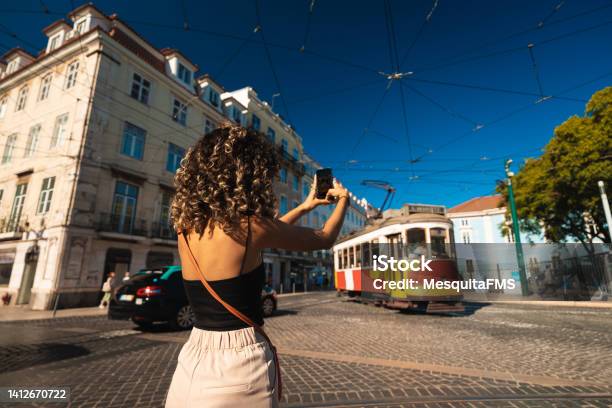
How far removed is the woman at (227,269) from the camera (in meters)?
1.15

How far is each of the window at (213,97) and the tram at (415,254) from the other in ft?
57.2

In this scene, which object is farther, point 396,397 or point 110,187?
point 110,187

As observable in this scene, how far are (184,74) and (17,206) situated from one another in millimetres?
12416

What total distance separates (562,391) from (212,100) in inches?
983

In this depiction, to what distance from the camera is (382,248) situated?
10.9m

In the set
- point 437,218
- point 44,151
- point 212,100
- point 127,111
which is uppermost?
point 212,100

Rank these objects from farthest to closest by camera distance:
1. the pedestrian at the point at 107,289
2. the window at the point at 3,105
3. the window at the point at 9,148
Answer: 1. the window at the point at 3,105
2. the window at the point at 9,148
3. the pedestrian at the point at 107,289

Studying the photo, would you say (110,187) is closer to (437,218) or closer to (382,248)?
(382,248)

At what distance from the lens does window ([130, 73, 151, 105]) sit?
18031mm

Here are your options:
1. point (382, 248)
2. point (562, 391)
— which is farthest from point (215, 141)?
point (382, 248)

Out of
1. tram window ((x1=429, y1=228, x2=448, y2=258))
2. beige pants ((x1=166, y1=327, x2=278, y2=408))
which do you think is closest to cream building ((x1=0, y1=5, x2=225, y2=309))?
tram window ((x1=429, y1=228, x2=448, y2=258))

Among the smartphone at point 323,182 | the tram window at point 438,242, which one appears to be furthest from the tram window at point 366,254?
the smartphone at point 323,182

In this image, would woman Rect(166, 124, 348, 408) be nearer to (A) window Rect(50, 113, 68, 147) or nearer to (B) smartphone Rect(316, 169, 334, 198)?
(B) smartphone Rect(316, 169, 334, 198)

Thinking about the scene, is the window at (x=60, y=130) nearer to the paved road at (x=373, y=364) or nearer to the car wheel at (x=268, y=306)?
the paved road at (x=373, y=364)
